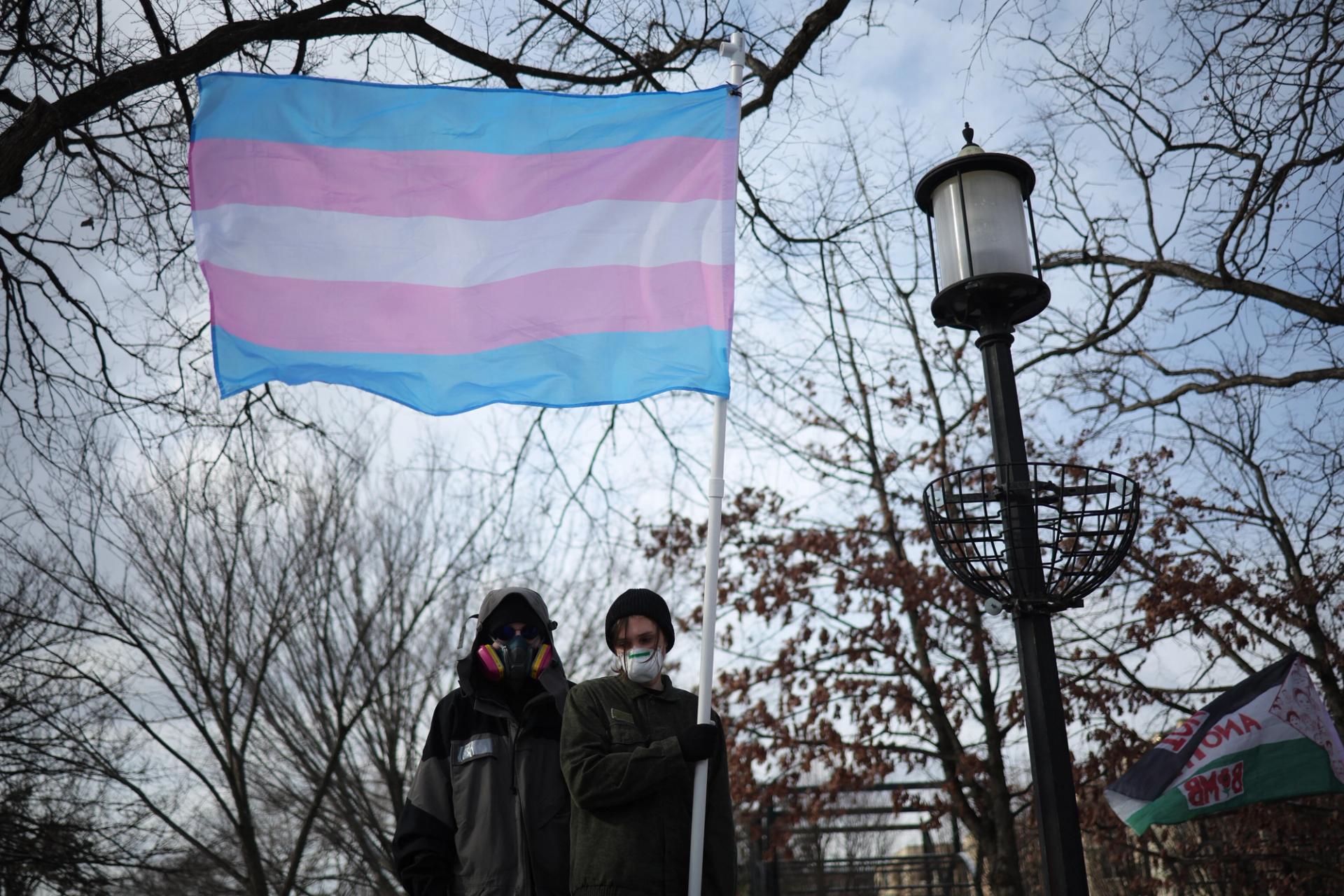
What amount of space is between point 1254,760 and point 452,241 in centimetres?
750

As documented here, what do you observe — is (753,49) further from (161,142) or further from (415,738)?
(415,738)

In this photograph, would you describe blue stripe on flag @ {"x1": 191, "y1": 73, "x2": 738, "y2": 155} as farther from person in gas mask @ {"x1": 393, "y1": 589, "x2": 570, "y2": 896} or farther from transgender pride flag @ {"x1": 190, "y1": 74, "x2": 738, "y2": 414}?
person in gas mask @ {"x1": 393, "y1": 589, "x2": 570, "y2": 896}

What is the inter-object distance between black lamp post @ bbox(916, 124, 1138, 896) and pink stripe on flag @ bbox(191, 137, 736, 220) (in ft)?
3.69

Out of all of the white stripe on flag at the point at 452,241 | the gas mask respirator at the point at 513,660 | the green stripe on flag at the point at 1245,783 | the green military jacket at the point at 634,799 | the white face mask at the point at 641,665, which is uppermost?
the white stripe on flag at the point at 452,241

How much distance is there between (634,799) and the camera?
3.48 m

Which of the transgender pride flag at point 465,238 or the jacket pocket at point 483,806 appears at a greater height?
the transgender pride flag at point 465,238

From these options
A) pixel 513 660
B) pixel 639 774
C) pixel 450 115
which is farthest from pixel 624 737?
pixel 450 115

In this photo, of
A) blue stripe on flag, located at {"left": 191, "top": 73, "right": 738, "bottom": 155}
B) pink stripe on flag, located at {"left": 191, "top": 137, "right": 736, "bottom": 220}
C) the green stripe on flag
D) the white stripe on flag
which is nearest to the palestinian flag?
the green stripe on flag

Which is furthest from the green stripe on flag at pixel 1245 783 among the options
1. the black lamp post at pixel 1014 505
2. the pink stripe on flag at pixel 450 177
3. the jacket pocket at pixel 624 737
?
the pink stripe on flag at pixel 450 177

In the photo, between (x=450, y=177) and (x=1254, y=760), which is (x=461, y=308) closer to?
(x=450, y=177)

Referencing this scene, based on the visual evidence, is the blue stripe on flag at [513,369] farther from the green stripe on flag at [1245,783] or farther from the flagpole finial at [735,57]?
the green stripe on flag at [1245,783]

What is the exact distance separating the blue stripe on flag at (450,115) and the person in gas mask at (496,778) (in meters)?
2.02

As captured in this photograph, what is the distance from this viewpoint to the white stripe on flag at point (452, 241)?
457 centimetres

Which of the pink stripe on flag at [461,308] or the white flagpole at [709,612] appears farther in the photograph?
the pink stripe on flag at [461,308]
